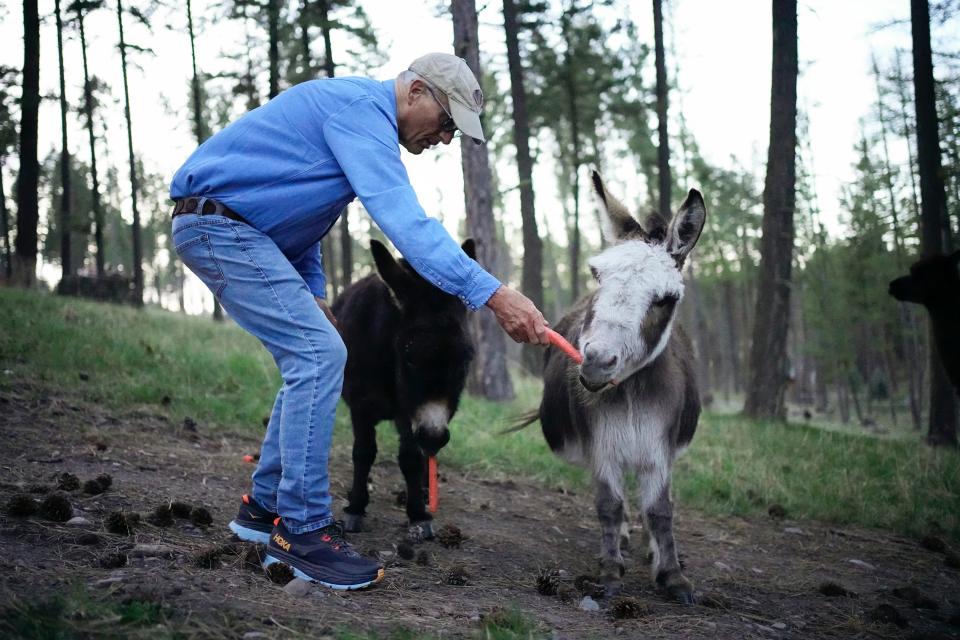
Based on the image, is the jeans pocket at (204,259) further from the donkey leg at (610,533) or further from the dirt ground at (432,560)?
the donkey leg at (610,533)

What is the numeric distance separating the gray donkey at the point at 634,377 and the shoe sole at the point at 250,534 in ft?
6.44

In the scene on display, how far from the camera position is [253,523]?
3930 mm

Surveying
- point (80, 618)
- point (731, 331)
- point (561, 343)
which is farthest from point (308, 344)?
point (731, 331)

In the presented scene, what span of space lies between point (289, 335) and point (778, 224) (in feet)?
33.0

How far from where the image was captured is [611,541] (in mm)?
4109

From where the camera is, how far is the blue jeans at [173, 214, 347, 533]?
3.28m

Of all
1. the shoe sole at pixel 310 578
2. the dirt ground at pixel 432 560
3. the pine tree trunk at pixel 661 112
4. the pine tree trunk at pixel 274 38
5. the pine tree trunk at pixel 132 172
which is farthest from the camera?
the pine tree trunk at pixel 132 172

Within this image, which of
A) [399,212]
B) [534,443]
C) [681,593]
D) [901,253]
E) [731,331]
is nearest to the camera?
[399,212]

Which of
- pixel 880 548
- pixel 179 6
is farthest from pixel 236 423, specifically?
pixel 179 6

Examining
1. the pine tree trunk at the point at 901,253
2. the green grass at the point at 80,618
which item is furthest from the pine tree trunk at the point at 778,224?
the pine tree trunk at the point at 901,253

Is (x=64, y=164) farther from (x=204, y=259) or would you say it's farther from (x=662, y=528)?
(x=662, y=528)

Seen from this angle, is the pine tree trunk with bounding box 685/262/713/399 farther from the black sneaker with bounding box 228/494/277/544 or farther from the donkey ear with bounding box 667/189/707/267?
the black sneaker with bounding box 228/494/277/544

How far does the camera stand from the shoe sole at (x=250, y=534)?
152 inches

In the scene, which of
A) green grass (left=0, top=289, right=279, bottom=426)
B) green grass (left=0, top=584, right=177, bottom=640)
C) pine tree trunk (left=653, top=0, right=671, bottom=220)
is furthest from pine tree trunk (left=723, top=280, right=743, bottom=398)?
green grass (left=0, top=584, right=177, bottom=640)
